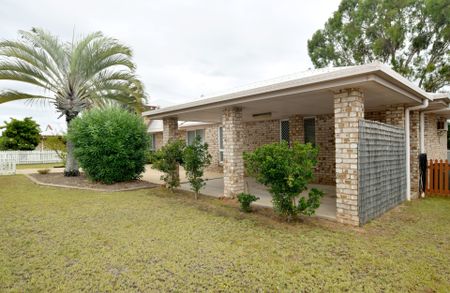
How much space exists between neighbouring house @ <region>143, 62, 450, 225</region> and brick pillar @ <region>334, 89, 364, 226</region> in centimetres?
2

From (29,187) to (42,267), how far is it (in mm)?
8041

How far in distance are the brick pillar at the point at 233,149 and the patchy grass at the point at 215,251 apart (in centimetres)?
113

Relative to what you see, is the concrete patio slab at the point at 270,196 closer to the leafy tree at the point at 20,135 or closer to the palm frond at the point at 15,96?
the palm frond at the point at 15,96

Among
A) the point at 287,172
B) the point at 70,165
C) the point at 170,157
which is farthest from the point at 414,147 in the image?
the point at 70,165

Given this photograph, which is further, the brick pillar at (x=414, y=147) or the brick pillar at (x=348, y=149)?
the brick pillar at (x=414, y=147)

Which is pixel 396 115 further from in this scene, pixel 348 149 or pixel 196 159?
pixel 196 159

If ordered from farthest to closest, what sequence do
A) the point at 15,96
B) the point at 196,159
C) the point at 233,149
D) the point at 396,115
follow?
the point at 15,96 → the point at 196,159 → the point at 233,149 → the point at 396,115

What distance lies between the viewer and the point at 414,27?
609 inches

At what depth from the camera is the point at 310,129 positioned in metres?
10.2

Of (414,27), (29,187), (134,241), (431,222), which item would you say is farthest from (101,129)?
(414,27)

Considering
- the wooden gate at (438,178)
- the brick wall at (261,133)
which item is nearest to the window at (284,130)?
the brick wall at (261,133)

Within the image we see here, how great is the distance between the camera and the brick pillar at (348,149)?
14.9ft

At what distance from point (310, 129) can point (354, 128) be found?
5789mm

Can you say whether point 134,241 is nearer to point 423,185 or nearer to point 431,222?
point 431,222
